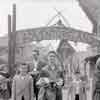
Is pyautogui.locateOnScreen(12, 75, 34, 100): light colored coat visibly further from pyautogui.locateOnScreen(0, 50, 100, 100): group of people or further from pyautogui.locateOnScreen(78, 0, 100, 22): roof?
pyautogui.locateOnScreen(78, 0, 100, 22): roof

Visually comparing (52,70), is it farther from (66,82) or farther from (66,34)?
(66,34)

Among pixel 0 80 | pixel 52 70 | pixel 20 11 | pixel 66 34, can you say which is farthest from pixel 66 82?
pixel 20 11

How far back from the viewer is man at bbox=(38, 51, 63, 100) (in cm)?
317

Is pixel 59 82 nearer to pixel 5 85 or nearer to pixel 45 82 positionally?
pixel 45 82

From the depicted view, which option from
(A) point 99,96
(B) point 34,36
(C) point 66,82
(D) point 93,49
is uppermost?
(B) point 34,36

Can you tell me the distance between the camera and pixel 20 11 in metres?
3.27

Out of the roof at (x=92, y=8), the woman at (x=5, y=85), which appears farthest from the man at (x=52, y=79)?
the roof at (x=92, y=8)

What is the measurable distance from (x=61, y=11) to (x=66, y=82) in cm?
112

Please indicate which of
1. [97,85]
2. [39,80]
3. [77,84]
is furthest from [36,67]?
[97,85]

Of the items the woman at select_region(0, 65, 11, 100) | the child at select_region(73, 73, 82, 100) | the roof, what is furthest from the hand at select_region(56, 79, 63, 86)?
the roof

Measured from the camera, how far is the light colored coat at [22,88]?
313 centimetres

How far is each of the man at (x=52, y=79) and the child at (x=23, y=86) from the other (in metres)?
0.17

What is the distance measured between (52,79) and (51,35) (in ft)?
2.27

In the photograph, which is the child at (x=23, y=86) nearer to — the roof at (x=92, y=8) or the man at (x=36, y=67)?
the man at (x=36, y=67)
